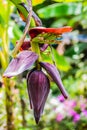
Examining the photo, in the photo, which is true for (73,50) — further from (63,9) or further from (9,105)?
(9,105)

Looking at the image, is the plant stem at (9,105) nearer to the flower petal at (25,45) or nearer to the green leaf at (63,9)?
the flower petal at (25,45)

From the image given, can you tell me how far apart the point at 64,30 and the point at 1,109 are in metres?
0.56

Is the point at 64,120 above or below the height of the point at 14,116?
below

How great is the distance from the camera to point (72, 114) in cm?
150

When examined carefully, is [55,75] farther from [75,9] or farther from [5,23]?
[75,9]

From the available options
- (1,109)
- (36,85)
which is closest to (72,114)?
(1,109)

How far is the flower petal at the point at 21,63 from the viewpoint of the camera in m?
0.48

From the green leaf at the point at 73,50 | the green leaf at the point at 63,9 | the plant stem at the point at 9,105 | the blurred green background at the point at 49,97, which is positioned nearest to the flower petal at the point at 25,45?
the blurred green background at the point at 49,97

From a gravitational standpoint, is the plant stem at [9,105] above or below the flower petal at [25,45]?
below

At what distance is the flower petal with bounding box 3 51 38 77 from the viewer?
0.48m

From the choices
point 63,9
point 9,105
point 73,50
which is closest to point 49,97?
point 63,9

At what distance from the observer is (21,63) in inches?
19.8

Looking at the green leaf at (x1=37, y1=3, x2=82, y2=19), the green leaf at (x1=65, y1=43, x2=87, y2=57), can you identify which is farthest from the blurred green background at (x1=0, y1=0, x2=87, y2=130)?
the green leaf at (x1=65, y1=43, x2=87, y2=57)

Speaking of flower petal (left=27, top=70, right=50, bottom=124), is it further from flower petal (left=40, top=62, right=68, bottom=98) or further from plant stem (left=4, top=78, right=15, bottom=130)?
plant stem (left=4, top=78, right=15, bottom=130)
